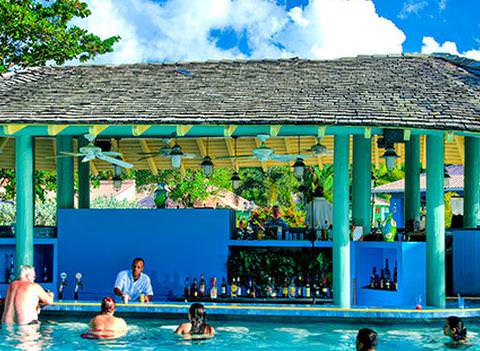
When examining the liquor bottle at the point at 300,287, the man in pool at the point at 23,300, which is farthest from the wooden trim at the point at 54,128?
the liquor bottle at the point at 300,287

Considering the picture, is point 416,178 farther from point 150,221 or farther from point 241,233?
point 150,221

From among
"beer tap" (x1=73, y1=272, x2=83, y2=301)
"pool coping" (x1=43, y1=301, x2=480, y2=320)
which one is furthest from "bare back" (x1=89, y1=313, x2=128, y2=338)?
"beer tap" (x1=73, y1=272, x2=83, y2=301)

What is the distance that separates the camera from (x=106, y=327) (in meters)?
11.3

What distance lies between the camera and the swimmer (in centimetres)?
1131

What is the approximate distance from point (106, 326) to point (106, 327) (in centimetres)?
1

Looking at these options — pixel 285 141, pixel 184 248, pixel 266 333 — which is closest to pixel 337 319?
pixel 266 333

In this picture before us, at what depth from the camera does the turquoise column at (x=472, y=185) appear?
1689 cm

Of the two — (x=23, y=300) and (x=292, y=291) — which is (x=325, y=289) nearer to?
(x=292, y=291)

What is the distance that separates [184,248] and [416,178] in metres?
5.94

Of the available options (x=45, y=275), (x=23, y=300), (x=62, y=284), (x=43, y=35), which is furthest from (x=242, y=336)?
(x=43, y=35)

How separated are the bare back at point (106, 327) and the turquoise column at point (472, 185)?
8.63 m

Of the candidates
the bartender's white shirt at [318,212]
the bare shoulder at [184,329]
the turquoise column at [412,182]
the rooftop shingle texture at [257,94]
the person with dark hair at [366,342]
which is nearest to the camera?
the person with dark hair at [366,342]

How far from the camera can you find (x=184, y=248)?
48.3 ft

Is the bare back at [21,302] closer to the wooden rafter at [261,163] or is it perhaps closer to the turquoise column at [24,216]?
the turquoise column at [24,216]
